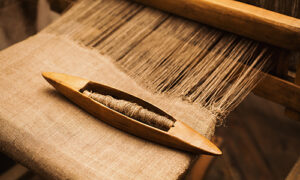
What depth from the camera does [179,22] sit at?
97 centimetres

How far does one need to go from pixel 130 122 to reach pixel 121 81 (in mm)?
201

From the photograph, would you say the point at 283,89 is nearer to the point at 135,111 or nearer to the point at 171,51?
the point at 171,51

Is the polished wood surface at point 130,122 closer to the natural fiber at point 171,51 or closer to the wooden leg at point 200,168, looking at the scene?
the natural fiber at point 171,51

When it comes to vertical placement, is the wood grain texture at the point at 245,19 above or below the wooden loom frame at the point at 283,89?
above

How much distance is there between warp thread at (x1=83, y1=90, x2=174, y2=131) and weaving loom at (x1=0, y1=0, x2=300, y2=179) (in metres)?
0.05

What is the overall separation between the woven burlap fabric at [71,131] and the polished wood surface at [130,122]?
2cm

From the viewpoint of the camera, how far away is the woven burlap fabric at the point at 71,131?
64 centimetres

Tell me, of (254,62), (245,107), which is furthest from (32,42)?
(245,107)

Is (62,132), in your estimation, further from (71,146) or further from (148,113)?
(148,113)

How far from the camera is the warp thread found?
667 mm

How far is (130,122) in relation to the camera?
68 cm

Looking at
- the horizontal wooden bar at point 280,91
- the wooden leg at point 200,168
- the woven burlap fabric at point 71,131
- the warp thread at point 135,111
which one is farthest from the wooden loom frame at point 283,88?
the wooden leg at point 200,168

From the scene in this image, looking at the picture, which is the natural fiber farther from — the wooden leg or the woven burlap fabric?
the wooden leg

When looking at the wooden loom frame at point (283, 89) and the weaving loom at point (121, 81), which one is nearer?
the weaving loom at point (121, 81)
